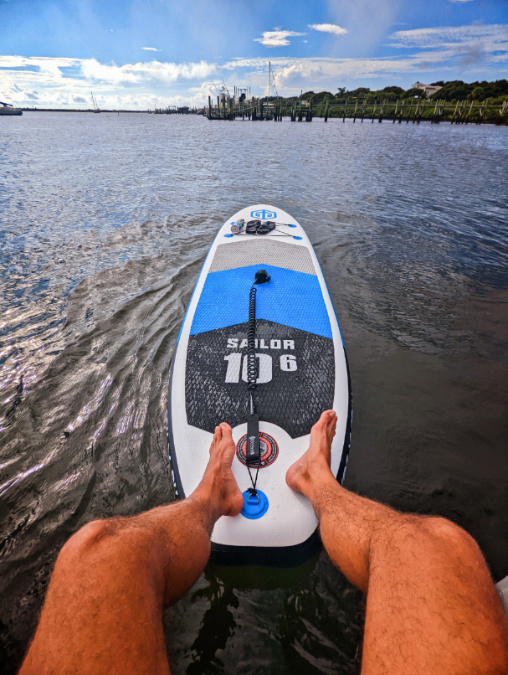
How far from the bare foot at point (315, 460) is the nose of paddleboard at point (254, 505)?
20cm

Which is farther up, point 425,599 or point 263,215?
point 425,599

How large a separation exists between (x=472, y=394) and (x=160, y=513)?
3390 millimetres

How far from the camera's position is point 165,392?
10.9 ft

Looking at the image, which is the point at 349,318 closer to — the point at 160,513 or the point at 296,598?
the point at 296,598

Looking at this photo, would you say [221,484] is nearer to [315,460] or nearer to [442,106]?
[315,460]

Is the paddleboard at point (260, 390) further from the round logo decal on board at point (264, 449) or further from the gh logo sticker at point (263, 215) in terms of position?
the gh logo sticker at point (263, 215)

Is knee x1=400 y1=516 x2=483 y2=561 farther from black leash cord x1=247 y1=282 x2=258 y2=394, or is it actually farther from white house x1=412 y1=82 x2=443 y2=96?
white house x1=412 y1=82 x2=443 y2=96

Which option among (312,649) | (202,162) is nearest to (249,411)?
(312,649)

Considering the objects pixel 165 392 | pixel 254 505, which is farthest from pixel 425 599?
pixel 165 392

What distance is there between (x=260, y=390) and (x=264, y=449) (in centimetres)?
53

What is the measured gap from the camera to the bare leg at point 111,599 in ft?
2.94

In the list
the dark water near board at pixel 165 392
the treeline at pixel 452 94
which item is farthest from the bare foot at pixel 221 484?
the treeline at pixel 452 94

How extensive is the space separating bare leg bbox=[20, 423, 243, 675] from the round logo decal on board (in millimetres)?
825

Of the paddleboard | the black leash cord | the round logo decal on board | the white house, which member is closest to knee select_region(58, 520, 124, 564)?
the paddleboard
